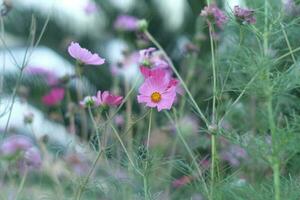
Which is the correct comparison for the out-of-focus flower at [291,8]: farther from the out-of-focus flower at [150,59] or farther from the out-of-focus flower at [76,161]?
the out-of-focus flower at [76,161]

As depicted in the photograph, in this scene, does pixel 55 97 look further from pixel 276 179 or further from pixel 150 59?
pixel 276 179

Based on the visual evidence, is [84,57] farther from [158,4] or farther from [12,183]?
[158,4]

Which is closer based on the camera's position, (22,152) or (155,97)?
(155,97)

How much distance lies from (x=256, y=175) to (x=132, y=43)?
8.23ft

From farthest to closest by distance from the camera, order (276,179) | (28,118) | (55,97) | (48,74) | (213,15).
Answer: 1. (48,74)
2. (55,97)
3. (28,118)
4. (213,15)
5. (276,179)

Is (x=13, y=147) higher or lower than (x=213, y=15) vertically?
lower

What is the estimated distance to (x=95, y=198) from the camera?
5.00 ft

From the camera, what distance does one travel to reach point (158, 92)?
1141mm

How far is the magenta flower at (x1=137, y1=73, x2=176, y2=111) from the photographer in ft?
3.75

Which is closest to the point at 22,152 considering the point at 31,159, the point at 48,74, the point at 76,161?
the point at 31,159

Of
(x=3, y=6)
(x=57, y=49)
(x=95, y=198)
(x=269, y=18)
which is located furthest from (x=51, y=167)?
(x=57, y=49)

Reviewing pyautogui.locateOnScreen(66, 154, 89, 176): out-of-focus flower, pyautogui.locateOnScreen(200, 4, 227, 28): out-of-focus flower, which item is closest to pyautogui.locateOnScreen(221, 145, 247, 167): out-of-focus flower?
pyautogui.locateOnScreen(66, 154, 89, 176): out-of-focus flower

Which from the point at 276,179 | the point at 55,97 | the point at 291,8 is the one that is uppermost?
the point at 291,8

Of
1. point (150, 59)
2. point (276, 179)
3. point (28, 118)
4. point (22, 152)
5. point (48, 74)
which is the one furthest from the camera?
point (48, 74)
